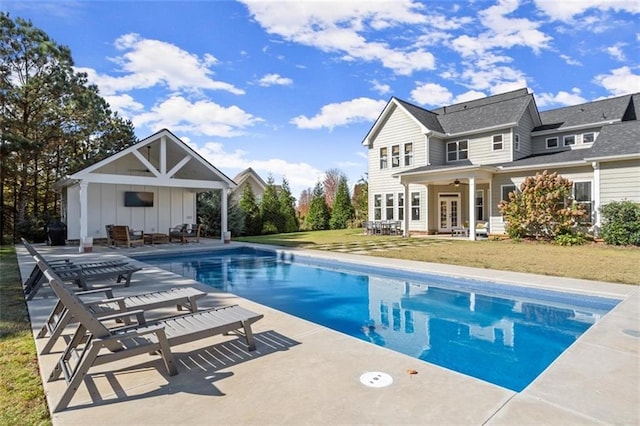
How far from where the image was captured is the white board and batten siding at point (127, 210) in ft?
54.0

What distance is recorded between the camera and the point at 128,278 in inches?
289

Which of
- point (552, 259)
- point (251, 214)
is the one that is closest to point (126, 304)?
point (552, 259)

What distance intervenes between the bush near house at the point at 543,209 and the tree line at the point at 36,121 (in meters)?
22.3

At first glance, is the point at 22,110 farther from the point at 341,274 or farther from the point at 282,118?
the point at 341,274

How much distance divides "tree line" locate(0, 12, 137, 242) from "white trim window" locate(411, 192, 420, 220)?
63.1 feet

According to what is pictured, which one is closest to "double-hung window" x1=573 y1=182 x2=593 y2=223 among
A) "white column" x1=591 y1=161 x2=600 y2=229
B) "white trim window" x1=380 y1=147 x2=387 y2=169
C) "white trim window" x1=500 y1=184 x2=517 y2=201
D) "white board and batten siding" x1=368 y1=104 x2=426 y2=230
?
"white column" x1=591 y1=161 x2=600 y2=229

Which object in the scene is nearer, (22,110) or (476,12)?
(476,12)

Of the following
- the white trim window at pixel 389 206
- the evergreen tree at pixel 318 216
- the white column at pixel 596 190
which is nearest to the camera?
the white column at pixel 596 190

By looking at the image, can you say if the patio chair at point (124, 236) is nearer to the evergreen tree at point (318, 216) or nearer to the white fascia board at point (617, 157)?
the evergreen tree at point (318, 216)

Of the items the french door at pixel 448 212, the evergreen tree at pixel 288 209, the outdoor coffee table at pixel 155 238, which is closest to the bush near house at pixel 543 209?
the french door at pixel 448 212

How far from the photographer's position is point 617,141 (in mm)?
15078

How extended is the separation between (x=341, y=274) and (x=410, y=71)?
14.6 meters

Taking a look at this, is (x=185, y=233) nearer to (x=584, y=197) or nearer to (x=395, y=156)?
(x=395, y=156)

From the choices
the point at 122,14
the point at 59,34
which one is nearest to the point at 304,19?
the point at 122,14
